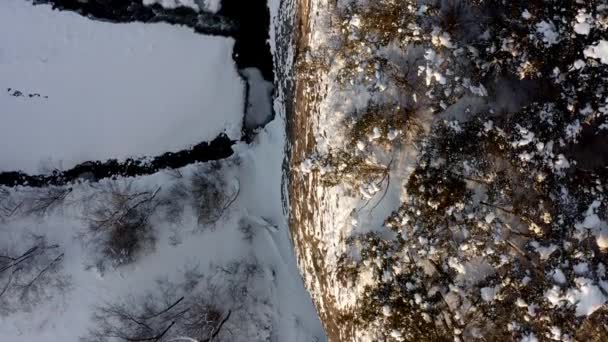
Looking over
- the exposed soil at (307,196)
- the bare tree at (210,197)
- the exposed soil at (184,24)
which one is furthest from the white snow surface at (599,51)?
the bare tree at (210,197)

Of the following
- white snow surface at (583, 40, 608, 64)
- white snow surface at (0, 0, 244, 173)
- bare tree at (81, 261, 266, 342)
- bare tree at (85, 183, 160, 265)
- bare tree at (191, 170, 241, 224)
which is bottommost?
bare tree at (81, 261, 266, 342)

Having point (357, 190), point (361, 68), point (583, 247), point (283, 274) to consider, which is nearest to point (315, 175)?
point (357, 190)

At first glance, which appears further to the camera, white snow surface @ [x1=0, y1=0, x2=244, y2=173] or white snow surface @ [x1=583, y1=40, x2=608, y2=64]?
white snow surface @ [x1=0, y1=0, x2=244, y2=173]

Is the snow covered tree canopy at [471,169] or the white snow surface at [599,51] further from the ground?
the white snow surface at [599,51]

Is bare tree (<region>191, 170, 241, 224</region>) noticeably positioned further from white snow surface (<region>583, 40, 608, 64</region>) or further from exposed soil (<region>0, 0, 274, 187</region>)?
white snow surface (<region>583, 40, 608, 64</region>)

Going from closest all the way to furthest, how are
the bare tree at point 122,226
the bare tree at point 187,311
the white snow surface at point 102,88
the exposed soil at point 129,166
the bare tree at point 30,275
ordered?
the bare tree at point 187,311, the bare tree at point 30,275, the bare tree at point 122,226, the white snow surface at point 102,88, the exposed soil at point 129,166

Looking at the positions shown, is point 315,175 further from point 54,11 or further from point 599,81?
point 54,11

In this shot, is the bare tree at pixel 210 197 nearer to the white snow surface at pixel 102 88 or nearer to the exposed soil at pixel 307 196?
the white snow surface at pixel 102 88

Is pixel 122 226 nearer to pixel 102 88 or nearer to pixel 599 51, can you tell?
pixel 102 88

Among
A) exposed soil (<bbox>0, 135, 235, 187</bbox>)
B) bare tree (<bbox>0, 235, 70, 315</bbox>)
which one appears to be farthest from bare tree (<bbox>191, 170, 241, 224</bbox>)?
bare tree (<bbox>0, 235, 70, 315</bbox>)
